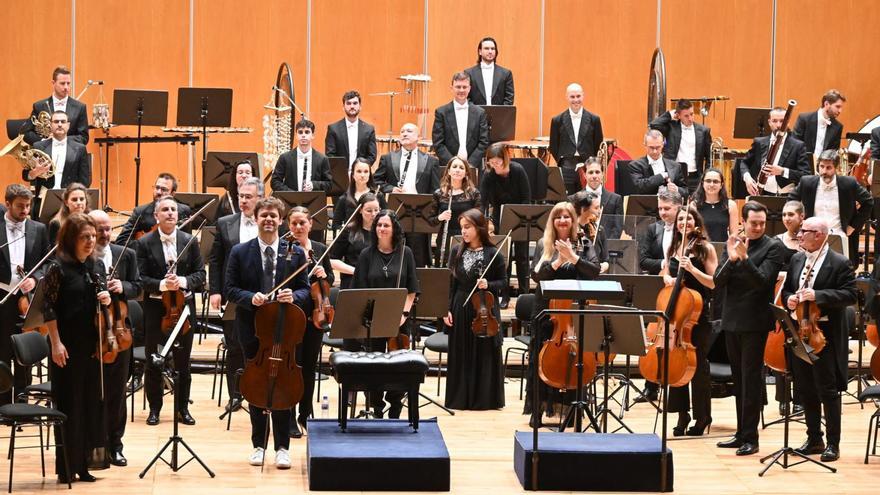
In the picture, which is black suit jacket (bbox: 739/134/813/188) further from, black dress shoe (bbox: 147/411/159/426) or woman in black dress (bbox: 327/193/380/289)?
black dress shoe (bbox: 147/411/159/426)

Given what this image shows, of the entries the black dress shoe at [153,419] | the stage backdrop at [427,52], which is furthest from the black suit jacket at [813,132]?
the black dress shoe at [153,419]

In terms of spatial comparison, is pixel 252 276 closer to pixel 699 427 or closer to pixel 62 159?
pixel 699 427

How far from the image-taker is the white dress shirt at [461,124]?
10383 millimetres

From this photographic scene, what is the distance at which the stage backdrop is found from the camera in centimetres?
1357

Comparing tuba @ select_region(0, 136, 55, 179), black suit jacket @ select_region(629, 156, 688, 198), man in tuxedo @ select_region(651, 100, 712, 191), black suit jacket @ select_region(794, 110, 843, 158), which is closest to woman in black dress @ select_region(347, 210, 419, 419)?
black suit jacket @ select_region(629, 156, 688, 198)

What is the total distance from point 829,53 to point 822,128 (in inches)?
125

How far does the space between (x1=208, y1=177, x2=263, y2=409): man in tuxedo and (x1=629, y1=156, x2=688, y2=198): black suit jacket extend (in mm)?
3602

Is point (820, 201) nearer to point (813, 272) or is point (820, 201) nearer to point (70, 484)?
point (813, 272)

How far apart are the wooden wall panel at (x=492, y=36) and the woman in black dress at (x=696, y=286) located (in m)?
6.57

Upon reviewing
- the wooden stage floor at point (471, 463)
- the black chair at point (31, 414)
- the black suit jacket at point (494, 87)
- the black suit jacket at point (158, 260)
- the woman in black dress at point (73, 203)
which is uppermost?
the black suit jacket at point (494, 87)

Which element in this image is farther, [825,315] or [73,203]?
[73,203]

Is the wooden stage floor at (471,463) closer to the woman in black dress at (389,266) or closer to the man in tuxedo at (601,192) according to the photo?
the woman in black dress at (389,266)

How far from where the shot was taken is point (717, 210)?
8.84 meters

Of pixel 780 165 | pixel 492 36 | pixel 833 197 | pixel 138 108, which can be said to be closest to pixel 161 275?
pixel 138 108
